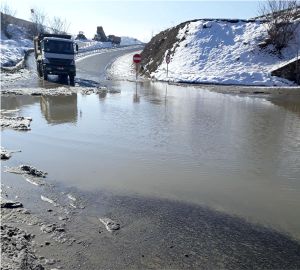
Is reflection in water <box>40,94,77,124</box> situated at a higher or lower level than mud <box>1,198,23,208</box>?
lower

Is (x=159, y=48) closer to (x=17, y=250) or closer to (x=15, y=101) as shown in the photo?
(x=15, y=101)

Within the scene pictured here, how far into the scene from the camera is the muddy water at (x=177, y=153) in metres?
6.58

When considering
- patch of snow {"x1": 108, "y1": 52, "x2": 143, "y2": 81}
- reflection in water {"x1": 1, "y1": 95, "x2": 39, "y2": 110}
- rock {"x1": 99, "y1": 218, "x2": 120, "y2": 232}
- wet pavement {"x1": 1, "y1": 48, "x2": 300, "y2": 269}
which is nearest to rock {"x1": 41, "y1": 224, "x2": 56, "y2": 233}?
wet pavement {"x1": 1, "y1": 48, "x2": 300, "y2": 269}

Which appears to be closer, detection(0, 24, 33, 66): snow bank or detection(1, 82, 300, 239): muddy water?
detection(1, 82, 300, 239): muddy water

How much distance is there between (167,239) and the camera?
197 inches

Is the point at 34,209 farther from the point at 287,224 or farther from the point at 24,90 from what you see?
the point at 24,90

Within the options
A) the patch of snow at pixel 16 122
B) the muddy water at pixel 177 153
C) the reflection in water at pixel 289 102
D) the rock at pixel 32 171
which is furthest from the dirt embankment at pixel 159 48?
the rock at pixel 32 171

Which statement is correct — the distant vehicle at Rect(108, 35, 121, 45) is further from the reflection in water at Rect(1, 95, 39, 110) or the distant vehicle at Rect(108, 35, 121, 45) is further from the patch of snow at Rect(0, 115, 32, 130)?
the patch of snow at Rect(0, 115, 32, 130)

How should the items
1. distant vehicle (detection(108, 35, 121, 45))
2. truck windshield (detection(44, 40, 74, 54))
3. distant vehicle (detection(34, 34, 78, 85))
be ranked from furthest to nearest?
distant vehicle (detection(108, 35, 121, 45)) < truck windshield (detection(44, 40, 74, 54)) < distant vehicle (detection(34, 34, 78, 85))

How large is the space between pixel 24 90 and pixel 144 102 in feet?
22.3

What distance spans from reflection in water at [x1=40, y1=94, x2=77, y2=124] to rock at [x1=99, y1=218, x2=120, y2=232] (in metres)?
7.16

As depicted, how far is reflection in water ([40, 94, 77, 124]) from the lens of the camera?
41.4 feet

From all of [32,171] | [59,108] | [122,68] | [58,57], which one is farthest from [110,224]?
[122,68]

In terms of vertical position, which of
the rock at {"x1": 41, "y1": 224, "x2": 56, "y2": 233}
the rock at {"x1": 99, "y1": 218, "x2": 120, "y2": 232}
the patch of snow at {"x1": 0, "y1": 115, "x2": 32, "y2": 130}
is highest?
the patch of snow at {"x1": 0, "y1": 115, "x2": 32, "y2": 130}
